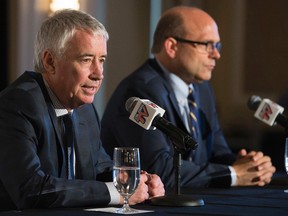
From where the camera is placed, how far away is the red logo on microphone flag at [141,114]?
298cm

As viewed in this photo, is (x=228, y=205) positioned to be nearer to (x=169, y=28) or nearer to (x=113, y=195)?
(x=113, y=195)

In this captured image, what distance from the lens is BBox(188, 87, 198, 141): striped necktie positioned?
438 centimetres

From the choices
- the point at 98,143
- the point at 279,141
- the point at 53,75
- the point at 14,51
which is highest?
the point at 53,75

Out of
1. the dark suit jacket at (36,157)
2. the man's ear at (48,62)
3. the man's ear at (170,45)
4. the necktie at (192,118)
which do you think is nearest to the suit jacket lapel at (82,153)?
the dark suit jacket at (36,157)

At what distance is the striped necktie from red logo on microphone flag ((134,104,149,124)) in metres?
1.37

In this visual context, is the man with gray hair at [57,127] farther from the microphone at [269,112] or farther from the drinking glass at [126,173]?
the microphone at [269,112]

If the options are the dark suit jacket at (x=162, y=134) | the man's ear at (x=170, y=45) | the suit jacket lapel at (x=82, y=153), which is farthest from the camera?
the man's ear at (x=170, y=45)

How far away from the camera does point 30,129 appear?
120 inches

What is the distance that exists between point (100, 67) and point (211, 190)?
84cm

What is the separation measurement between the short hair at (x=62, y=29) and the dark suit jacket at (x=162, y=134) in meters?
0.86

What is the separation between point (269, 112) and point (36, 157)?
1.49 m

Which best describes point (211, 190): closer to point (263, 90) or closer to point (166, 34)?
point (166, 34)

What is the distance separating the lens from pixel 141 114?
2996mm

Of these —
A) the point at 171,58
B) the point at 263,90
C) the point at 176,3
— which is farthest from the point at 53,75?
the point at 263,90
